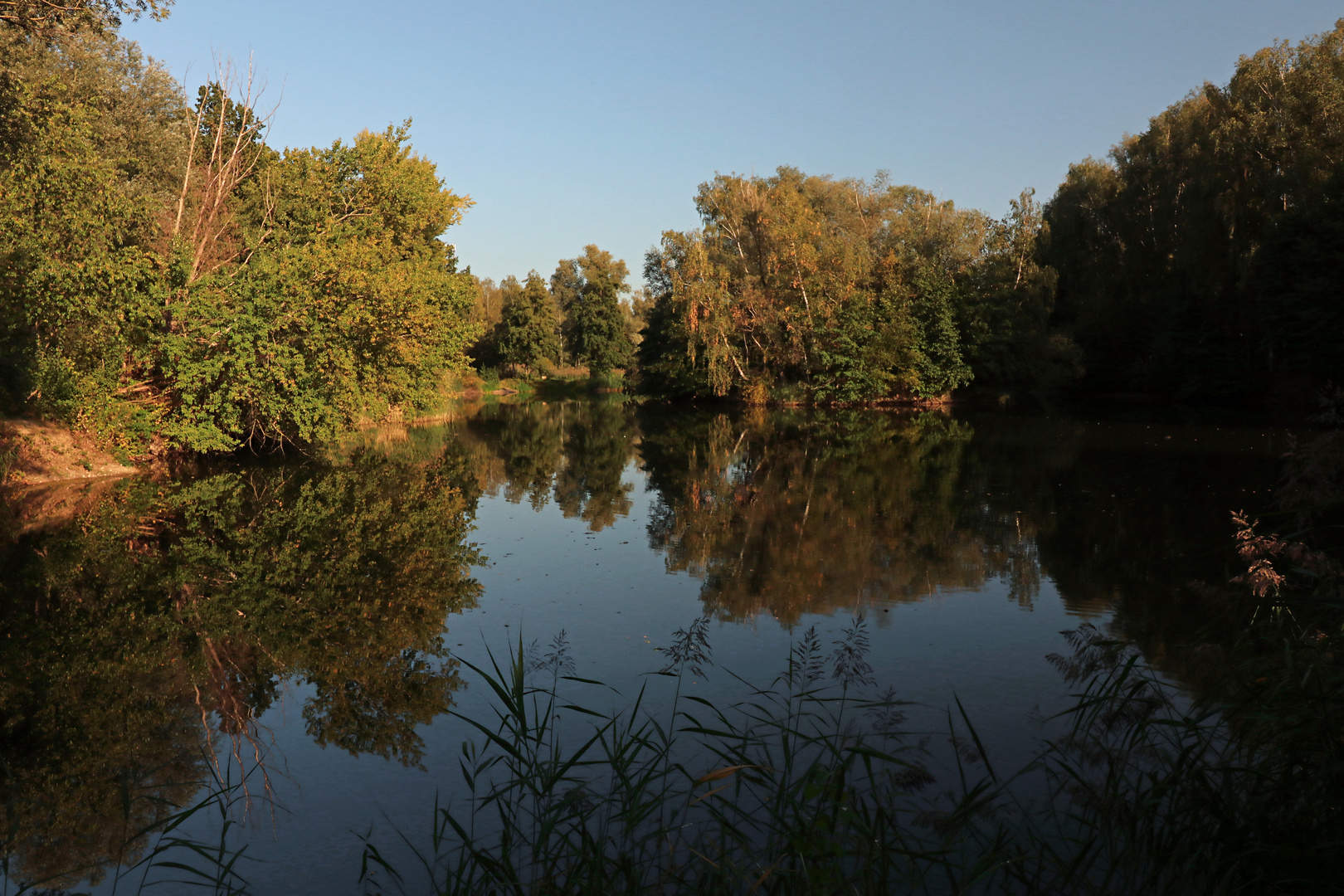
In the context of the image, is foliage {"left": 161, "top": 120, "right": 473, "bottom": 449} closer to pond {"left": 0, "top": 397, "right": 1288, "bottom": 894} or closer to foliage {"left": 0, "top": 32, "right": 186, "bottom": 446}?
foliage {"left": 0, "top": 32, "right": 186, "bottom": 446}

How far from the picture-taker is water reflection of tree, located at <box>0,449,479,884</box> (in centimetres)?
548

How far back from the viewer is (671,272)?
52.6 meters

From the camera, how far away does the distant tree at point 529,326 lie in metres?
78.8

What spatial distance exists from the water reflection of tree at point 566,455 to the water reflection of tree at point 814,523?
1081 mm

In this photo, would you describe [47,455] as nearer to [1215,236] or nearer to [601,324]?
[1215,236]

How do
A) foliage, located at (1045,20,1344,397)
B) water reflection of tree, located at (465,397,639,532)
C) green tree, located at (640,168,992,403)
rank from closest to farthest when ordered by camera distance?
water reflection of tree, located at (465,397,639,532)
foliage, located at (1045,20,1344,397)
green tree, located at (640,168,992,403)

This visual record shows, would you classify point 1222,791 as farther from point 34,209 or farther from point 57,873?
point 34,209

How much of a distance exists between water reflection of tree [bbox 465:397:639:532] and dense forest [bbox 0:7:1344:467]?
3.18m

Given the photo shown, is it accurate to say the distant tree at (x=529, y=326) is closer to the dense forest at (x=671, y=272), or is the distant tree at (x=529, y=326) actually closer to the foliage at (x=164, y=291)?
Answer: the dense forest at (x=671, y=272)

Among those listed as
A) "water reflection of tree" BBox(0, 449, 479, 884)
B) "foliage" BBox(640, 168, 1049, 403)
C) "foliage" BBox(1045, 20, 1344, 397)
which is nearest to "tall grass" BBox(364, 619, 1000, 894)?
"water reflection of tree" BBox(0, 449, 479, 884)

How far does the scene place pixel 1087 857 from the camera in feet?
14.9

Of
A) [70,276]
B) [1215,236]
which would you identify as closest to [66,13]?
[70,276]

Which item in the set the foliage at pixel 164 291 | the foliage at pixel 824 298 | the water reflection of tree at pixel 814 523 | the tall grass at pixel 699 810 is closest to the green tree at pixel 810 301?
the foliage at pixel 824 298

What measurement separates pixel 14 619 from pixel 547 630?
17.5ft
